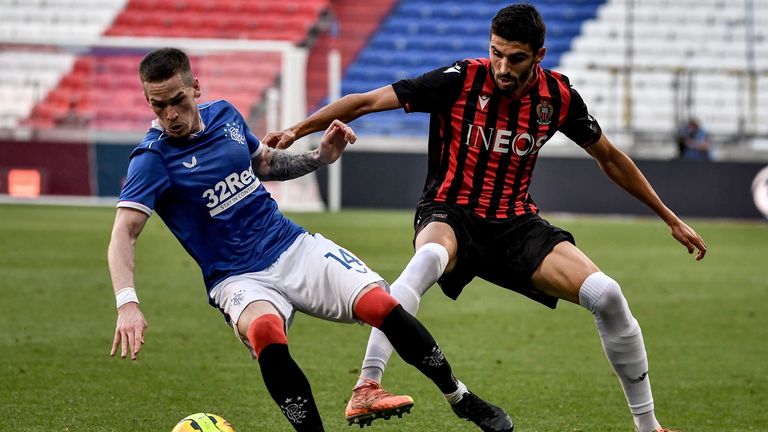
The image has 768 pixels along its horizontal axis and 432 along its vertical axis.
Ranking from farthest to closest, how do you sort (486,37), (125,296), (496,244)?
(486,37) < (496,244) < (125,296)

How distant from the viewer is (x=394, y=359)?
7289 mm

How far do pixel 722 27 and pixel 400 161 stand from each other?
8.75m

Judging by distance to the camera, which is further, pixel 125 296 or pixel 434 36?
pixel 434 36

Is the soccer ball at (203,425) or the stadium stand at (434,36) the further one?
the stadium stand at (434,36)

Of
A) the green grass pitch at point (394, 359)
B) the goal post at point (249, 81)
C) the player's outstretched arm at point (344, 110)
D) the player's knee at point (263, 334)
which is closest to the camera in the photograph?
the player's knee at point (263, 334)

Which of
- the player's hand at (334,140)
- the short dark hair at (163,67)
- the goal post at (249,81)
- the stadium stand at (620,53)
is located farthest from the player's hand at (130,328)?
the stadium stand at (620,53)

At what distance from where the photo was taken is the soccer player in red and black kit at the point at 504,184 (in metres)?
5.18

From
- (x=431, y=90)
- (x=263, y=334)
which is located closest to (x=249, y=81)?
(x=431, y=90)

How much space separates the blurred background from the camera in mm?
20625

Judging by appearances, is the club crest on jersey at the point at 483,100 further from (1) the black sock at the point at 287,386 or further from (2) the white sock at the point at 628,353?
(1) the black sock at the point at 287,386

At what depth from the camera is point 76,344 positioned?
7.46m

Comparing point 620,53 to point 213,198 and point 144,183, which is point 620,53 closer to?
point 213,198

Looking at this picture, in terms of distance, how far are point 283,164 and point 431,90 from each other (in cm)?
81

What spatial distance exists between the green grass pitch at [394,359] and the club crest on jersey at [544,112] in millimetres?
1406
